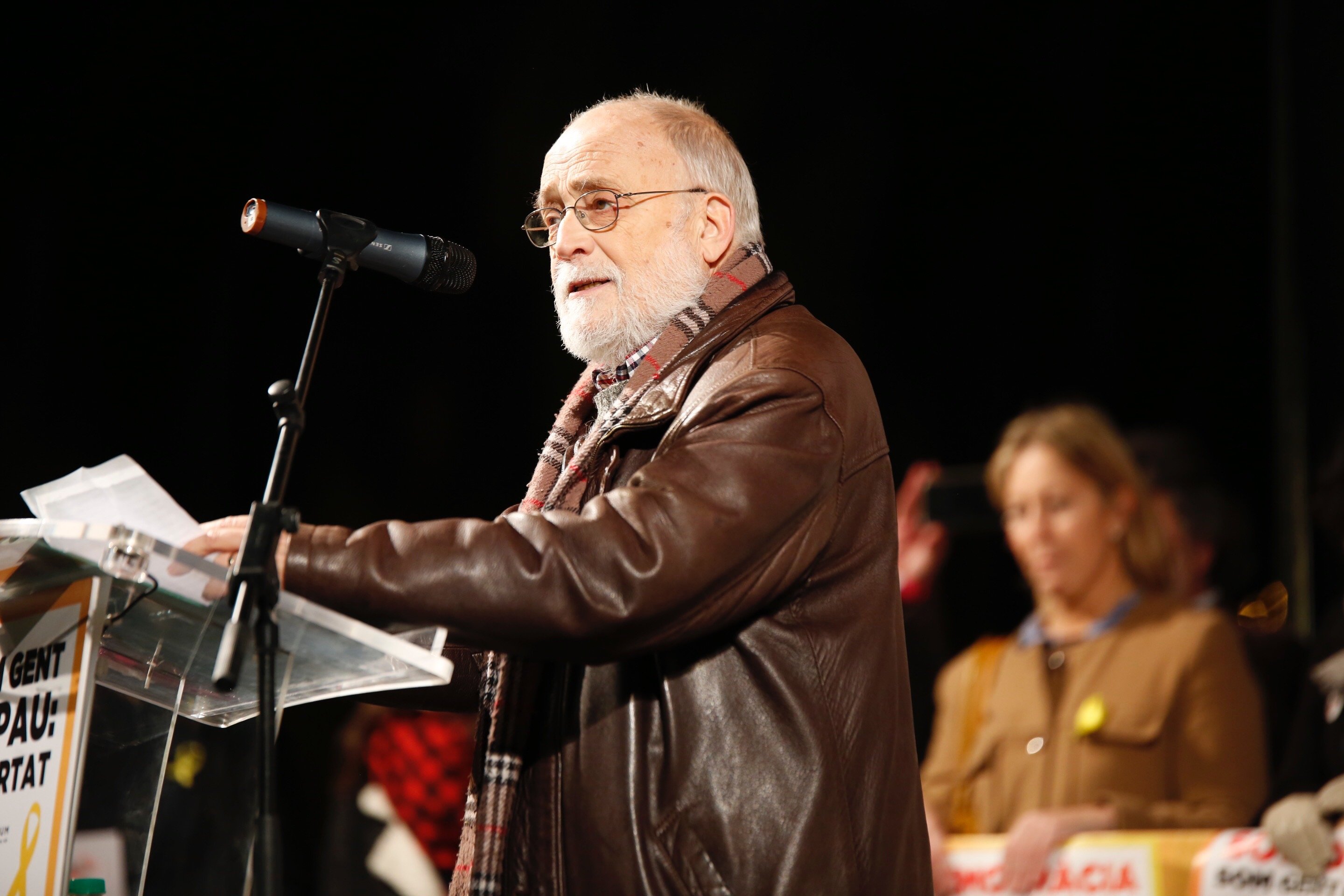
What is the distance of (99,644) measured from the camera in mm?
1597

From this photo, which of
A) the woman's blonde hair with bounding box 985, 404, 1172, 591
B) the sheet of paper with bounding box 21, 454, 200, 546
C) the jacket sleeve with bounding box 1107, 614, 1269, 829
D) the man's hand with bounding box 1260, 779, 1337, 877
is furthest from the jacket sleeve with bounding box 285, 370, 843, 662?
the woman's blonde hair with bounding box 985, 404, 1172, 591

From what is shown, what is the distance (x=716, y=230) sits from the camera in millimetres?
2371

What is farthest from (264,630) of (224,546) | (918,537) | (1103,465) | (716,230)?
(918,537)

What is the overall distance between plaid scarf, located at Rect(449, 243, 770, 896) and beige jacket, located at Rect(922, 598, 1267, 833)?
6.94 ft

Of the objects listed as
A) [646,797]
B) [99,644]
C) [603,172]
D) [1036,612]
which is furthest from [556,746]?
[1036,612]

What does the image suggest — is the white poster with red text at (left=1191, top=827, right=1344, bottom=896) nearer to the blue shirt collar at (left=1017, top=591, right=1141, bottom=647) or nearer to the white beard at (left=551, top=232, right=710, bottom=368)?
the blue shirt collar at (left=1017, top=591, right=1141, bottom=647)

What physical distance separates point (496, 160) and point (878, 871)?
14.7ft

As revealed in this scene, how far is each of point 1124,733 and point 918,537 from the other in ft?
5.56

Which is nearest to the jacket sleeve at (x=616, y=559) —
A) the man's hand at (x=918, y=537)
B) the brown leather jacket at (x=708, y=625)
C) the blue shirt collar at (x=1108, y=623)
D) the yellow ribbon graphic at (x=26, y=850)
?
the brown leather jacket at (x=708, y=625)

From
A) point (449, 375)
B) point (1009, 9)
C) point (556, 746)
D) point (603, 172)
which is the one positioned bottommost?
point (556, 746)

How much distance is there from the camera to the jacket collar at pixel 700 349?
6.48 ft

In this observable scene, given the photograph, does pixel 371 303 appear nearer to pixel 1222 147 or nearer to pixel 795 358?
pixel 1222 147

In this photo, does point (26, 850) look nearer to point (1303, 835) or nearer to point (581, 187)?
point (581, 187)

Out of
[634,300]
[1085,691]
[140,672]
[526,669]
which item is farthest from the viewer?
[1085,691]
